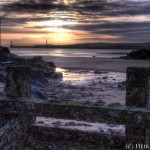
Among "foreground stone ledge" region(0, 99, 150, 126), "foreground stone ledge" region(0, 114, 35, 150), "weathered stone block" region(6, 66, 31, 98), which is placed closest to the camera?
"foreground stone ledge" region(0, 99, 150, 126)

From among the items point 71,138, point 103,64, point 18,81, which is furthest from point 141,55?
point 18,81

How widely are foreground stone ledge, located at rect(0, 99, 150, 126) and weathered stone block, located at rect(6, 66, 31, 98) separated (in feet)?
0.39

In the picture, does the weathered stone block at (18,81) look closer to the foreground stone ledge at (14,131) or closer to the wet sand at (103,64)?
the foreground stone ledge at (14,131)

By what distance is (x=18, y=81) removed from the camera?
474 centimetres

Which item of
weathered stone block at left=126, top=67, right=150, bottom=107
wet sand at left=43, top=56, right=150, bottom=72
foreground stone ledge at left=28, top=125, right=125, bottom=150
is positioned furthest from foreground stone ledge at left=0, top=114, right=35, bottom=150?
wet sand at left=43, top=56, right=150, bottom=72

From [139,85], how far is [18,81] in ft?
5.46

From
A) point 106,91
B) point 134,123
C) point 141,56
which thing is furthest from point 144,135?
point 141,56

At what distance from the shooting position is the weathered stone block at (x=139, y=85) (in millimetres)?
4250

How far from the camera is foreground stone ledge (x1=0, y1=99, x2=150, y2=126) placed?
424 cm

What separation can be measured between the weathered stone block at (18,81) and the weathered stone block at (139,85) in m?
1.41

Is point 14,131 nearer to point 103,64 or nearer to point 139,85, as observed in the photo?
point 139,85

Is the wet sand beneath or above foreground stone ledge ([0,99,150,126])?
beneath

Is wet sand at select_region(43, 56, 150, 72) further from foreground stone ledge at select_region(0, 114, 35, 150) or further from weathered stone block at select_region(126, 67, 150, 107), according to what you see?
weathered stone block at select_region(126, 67, 150, 107)

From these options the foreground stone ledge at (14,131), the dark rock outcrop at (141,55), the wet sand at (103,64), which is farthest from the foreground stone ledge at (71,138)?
the dark rock outcrop at (141,55)
